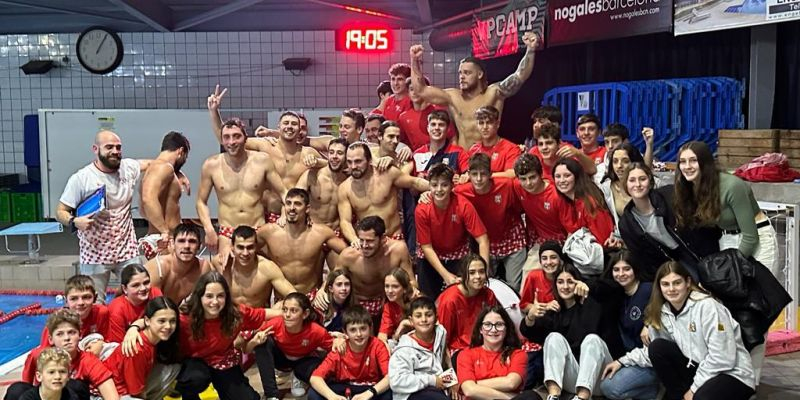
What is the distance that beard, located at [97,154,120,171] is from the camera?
6555mm

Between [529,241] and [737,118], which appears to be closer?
[529,241]

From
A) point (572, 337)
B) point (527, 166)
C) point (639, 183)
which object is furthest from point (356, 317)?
point (639, 183)

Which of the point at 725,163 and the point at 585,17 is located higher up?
the point at 585,17

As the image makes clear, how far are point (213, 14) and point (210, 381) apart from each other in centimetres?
938

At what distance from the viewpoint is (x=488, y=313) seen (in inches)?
216

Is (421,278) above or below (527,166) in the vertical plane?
below

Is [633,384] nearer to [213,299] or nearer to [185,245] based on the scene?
[213,299]

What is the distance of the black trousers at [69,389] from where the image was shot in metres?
4.90

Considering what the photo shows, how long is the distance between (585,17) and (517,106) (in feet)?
10.5

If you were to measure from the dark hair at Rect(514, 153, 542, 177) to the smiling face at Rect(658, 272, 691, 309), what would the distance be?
1.37 m

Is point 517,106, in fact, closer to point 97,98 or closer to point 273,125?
point 273,125

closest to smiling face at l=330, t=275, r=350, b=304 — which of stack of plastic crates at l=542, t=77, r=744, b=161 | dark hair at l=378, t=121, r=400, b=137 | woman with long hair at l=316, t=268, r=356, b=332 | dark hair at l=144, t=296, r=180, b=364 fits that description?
woman with long hair at l=316, t=268, r=356, b=332

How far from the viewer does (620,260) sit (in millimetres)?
5527

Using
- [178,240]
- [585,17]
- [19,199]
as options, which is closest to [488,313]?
[178,240]
